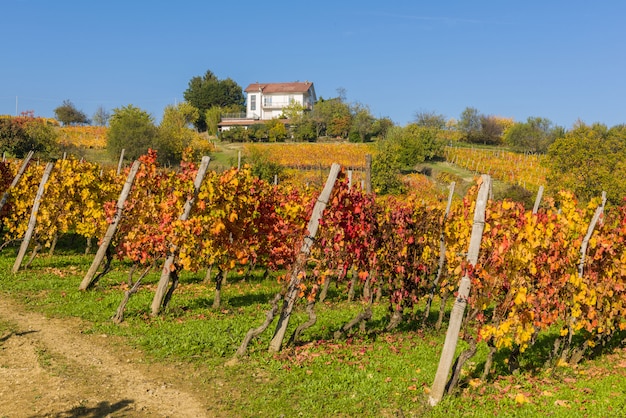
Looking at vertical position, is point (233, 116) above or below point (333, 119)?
above

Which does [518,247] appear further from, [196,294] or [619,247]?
[196,294]

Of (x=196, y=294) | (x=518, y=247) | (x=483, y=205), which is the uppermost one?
(x=483, y=205)

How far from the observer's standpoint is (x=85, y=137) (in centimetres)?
6650

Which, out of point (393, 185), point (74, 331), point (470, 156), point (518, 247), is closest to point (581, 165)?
point (393, 185)

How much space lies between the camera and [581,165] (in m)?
37.5

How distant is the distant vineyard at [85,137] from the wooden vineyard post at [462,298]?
59.6 metres

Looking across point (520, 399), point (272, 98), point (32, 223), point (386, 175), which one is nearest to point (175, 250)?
point (32, 223)

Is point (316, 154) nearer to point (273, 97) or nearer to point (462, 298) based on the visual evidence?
point (273, 97)

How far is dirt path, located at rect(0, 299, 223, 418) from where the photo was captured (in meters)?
6.59

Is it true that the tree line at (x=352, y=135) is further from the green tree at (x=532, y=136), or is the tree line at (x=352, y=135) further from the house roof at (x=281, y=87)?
the house roof at (x=281, y=87)

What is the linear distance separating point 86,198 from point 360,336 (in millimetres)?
11980

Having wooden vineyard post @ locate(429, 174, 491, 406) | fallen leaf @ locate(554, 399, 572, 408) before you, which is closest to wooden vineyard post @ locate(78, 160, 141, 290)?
wooden vineyard post @ locate(429, 174, 491, 406)

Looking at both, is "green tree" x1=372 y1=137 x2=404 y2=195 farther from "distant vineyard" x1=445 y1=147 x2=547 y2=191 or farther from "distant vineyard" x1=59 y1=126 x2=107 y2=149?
"distant vineyard" x1=59 y1=126 x2=107 y2=149

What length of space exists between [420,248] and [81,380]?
708 cm
